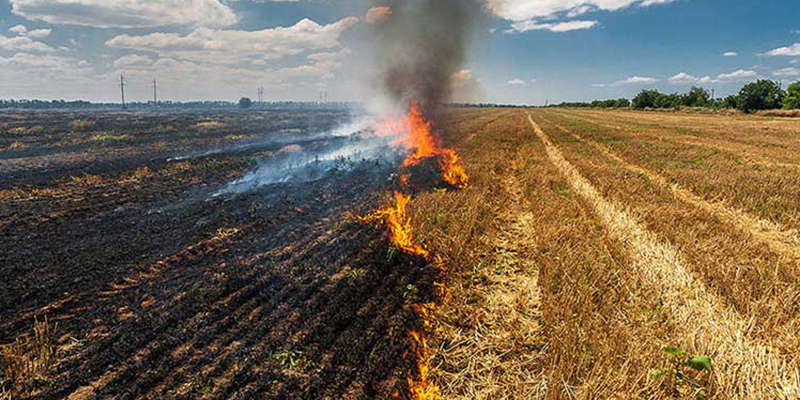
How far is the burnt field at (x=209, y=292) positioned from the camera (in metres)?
3.95

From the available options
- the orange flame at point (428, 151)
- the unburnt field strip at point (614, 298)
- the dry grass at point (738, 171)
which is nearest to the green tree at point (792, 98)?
the dry grass at point (738, 171)

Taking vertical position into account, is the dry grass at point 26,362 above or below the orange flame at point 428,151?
below

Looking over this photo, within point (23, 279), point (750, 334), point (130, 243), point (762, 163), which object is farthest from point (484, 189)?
point (762, 163)

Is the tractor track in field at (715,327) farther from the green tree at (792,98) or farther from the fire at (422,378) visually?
the green tree at (792,98)

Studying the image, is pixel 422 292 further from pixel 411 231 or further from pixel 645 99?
pixel 645 99

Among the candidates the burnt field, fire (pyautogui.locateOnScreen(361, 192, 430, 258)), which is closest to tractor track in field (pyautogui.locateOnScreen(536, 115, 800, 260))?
fire (pyautogui.locateOnScreen(361, 192, 430, 258))

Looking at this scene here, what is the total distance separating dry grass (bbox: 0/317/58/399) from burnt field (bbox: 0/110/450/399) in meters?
0.04

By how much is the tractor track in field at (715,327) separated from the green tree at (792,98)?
83.2 meters

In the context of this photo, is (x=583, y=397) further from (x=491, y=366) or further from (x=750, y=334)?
(x=750, y=334)

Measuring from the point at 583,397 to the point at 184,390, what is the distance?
13.0 ft

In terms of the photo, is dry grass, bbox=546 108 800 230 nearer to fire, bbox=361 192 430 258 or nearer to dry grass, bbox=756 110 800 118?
fire, bbox=361 192 430 258

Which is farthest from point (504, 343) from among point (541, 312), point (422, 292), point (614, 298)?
point (614, 298)

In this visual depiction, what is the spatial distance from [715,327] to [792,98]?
88732 mm

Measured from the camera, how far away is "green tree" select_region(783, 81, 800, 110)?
6147 cm
